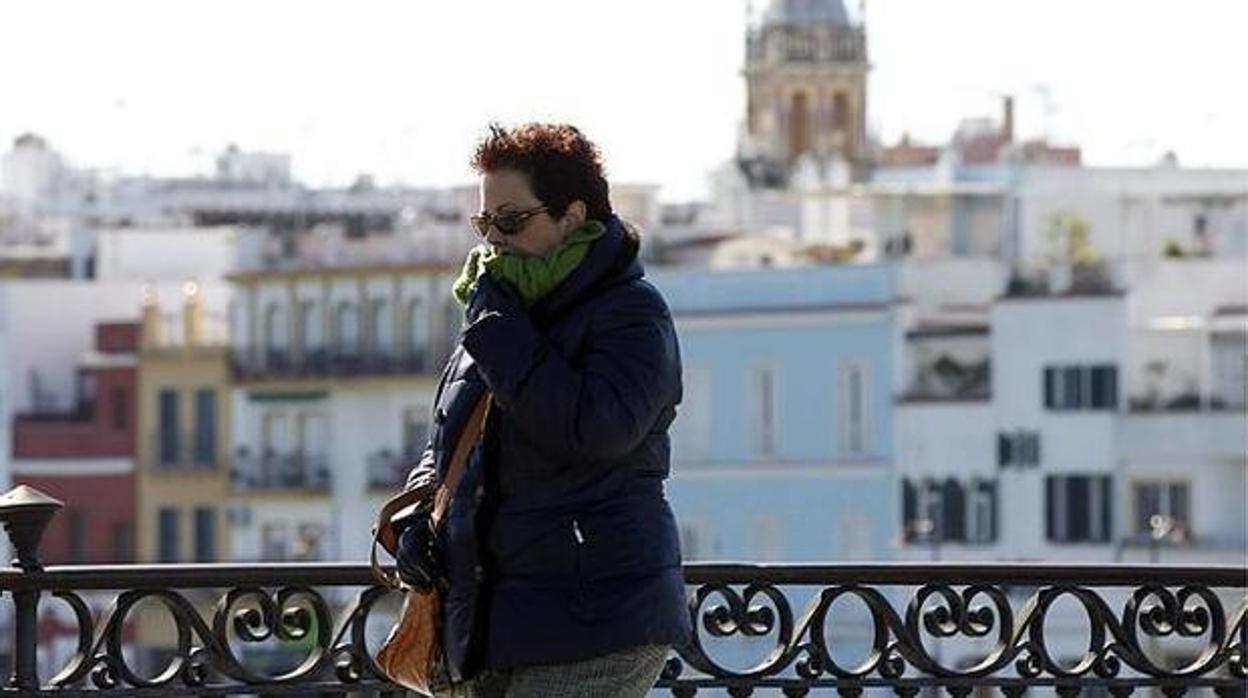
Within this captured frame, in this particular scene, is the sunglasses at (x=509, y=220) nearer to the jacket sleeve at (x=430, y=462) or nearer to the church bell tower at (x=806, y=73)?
the jacket sleeve at (x=430, y=462)

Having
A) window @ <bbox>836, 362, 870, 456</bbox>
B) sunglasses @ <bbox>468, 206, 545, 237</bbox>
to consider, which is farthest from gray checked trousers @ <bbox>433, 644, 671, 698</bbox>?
window @ <bbox>836, 362, 870, 456</bbox>

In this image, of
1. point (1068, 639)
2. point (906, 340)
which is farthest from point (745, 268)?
point (1068, 639)

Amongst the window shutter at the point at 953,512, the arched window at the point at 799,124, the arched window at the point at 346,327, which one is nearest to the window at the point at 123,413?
the arched window at the point at 346,327

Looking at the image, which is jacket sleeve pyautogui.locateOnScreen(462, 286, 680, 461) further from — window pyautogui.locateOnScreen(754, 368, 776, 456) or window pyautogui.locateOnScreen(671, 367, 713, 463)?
window pyautogui.locateOnScreen(671, 367, 713, 463)

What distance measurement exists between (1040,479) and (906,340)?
129 inches

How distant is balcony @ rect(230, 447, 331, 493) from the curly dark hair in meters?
65.7

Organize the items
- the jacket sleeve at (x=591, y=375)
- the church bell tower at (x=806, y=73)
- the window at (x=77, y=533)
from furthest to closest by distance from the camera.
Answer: the church bell tower at (x=806, y=73) < the window at (x=77, y=533) < the jacket sleeve at (x=591, y=375)

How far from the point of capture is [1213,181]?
282 feet

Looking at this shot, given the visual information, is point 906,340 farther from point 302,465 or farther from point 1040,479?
point 302,465

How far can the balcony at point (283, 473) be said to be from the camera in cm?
7344

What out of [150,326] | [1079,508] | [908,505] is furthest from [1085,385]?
[150,326]

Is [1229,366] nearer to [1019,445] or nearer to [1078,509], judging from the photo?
[1078,509]

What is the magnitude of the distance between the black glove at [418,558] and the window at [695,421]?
59235 mm

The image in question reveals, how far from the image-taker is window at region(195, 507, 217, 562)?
74.6m
